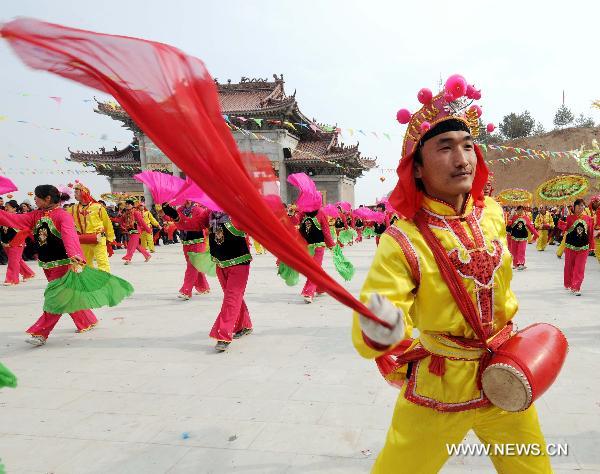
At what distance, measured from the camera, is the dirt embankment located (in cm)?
4028

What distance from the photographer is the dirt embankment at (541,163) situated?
40281 mm

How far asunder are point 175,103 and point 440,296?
1.09 meters

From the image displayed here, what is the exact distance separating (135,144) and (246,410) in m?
27.7

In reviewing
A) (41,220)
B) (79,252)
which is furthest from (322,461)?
(41,220)

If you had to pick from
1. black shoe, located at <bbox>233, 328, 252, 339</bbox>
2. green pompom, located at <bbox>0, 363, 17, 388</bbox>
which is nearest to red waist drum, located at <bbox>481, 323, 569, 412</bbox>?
green pompom, located at <bbox>0, 363, 17, 388</bbox>

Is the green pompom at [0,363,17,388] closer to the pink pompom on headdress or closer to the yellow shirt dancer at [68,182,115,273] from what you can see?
the pink pompom on headdress

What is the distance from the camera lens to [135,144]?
27984 mm

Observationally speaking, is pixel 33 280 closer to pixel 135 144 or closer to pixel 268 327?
pixel 268 327

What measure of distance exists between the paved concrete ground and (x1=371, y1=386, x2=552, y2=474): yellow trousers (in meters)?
1.02

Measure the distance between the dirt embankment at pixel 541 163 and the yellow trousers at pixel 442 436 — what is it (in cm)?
4421

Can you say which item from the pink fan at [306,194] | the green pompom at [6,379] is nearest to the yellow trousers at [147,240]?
the pink fan at [306,194]

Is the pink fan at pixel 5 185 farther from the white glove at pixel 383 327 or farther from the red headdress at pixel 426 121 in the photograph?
the white glove at pixel 383 327

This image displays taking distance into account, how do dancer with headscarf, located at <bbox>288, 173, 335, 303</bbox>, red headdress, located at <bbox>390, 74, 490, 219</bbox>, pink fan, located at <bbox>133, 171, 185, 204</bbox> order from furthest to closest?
dancer with headscarf, located at <bbox>288, 173, 335, 303</bbox> < pink fan, located at <bbox>133, 171, 185, 204</bbox> < red headdress, located at <bbox>390, 74, 490, 219</bbox>

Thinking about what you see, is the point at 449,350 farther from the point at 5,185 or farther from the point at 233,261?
the point at 233,261
